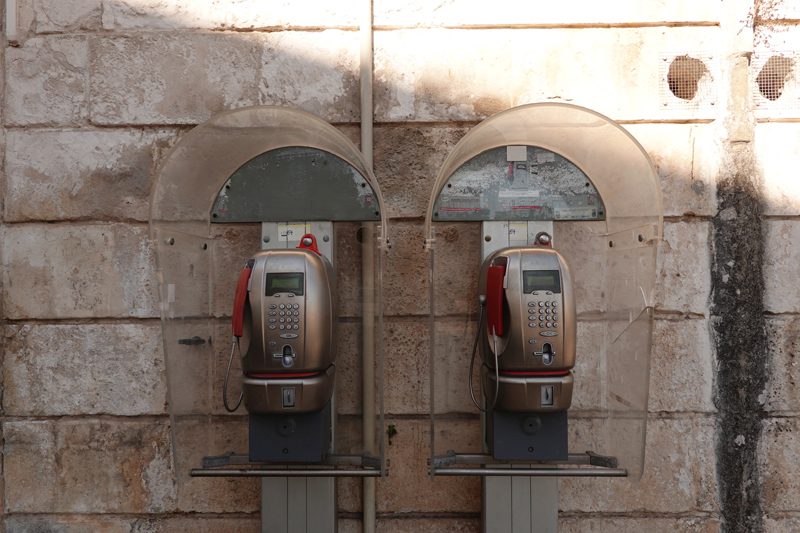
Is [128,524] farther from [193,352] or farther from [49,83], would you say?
[49,83]

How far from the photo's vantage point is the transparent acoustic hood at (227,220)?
64.0 inches

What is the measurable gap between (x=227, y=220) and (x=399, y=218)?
0.60 metres

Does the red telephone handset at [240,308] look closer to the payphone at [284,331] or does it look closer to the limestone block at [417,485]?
the payphone at [284,331]

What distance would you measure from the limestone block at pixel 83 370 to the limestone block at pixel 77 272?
0.22ft

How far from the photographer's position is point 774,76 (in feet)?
6.16

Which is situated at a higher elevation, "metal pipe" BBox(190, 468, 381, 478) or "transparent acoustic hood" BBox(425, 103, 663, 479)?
"transparent acoustic hood" BBox(425, 103, 663, 479)

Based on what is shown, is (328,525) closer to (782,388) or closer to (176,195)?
(176,195)

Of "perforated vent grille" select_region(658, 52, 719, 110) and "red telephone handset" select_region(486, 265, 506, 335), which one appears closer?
"red telephone handset" select_region(486, 265, 506, 335)

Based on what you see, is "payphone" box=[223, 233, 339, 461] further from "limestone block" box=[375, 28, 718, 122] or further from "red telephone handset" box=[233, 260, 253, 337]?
"limestone block" box=[375, 28, 718, 122]

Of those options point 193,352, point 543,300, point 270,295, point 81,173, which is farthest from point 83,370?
point 543,300

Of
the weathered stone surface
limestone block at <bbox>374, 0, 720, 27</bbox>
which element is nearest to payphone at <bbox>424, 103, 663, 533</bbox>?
limestone block at <bbox>374, 0, 720, 27</bbox>

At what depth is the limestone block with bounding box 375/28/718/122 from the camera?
1871mm

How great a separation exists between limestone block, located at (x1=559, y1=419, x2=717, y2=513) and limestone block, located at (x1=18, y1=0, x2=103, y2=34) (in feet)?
8.15

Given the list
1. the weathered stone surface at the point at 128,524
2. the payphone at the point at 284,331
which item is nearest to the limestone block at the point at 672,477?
the payphone at the point at 284,331
